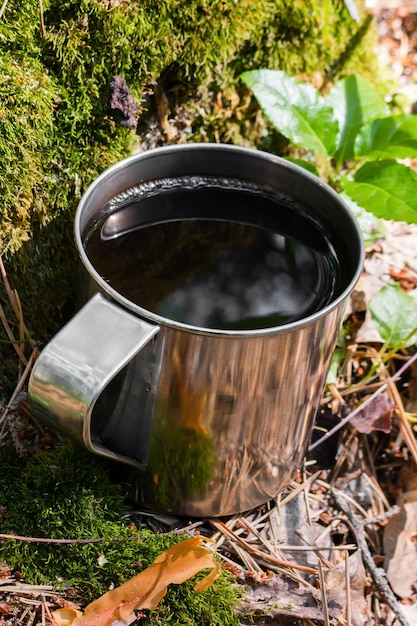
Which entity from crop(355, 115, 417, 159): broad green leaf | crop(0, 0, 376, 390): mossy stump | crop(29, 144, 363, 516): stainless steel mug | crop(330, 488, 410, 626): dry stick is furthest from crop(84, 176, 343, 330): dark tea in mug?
crop(330, 488, 410, 626): dry stick

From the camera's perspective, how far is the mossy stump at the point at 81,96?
1249 mm

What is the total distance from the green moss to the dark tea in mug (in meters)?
0.32

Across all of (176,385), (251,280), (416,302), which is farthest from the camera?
(416,302)

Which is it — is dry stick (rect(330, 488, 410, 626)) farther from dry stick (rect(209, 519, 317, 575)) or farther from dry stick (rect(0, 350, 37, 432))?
dry stick (rect(0, 350, 37, 432))

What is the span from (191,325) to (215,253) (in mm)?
264

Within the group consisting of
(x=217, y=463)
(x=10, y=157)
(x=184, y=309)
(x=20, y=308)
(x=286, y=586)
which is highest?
(x=10, y=157)

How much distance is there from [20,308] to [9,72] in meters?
0.42

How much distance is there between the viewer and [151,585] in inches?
42.7

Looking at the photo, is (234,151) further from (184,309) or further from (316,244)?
(184,309)

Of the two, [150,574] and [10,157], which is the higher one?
[10,157]

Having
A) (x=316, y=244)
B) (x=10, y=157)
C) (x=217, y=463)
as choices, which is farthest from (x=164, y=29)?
(x=217, y=463)

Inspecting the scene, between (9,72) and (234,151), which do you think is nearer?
(9,72)

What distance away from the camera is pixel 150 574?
1.09m

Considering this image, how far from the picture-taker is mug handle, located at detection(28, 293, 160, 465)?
96 centimetres
